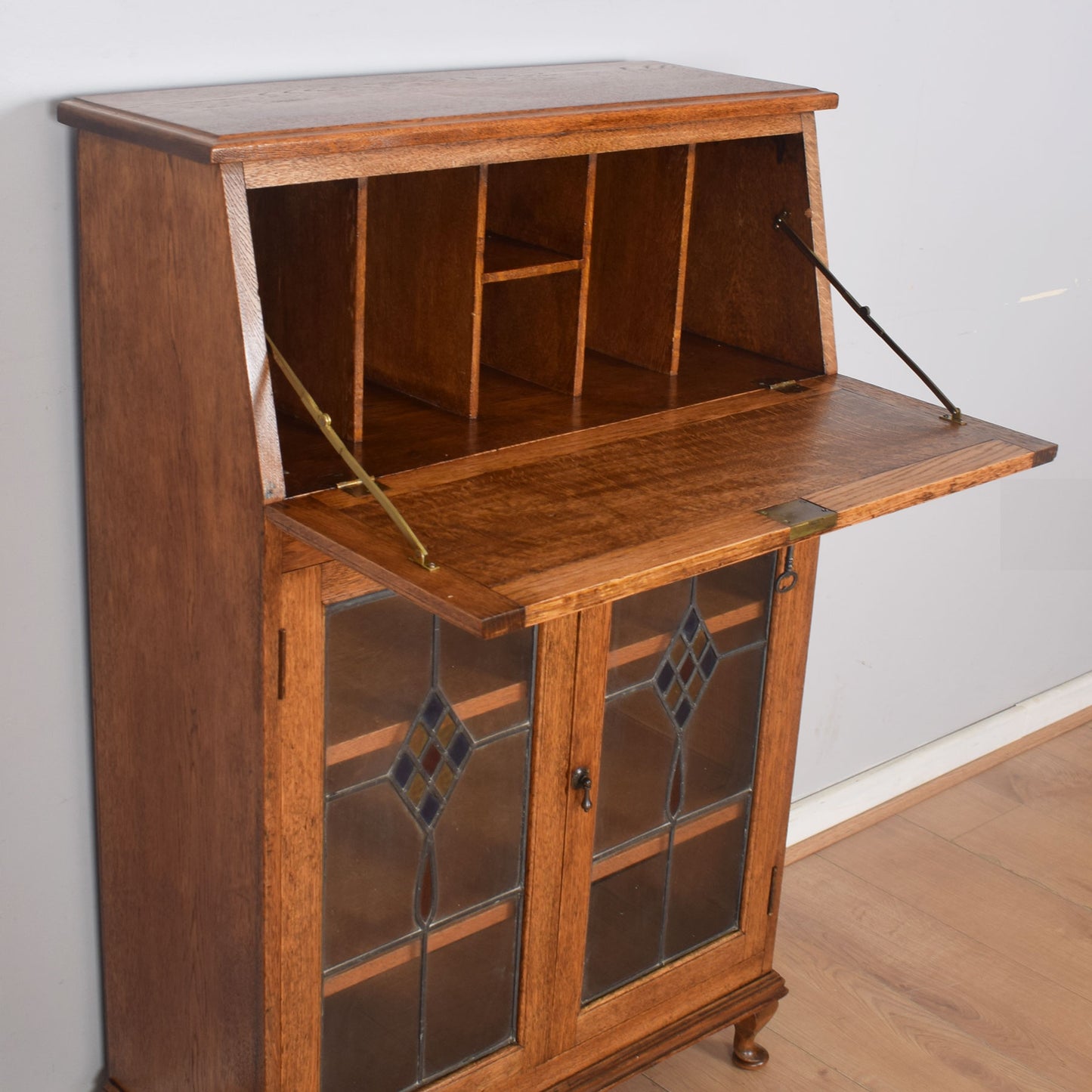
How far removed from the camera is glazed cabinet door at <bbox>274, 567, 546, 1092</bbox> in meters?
1.68

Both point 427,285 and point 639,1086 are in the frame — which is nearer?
point 427,285

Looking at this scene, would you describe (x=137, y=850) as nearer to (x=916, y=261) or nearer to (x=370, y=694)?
(x=370, y=694)

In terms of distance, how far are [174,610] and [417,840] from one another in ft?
1.37

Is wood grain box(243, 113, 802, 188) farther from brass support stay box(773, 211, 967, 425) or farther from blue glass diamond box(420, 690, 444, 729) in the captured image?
blue glass diamond box(420, 690, 444, 729)

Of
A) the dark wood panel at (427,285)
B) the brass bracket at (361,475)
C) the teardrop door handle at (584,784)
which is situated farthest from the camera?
the teardrop door handle at (584,784)

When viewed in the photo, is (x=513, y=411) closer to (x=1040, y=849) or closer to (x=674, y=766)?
(x=674, y=766)

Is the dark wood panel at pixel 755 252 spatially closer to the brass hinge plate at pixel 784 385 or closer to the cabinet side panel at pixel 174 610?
the brass hinge plate at pixel 784 385

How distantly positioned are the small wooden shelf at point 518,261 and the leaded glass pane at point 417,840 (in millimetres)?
415

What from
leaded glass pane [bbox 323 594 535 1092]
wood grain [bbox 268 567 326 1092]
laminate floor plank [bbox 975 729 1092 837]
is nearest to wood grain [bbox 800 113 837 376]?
leaded glass pane [bbox 323 594 535 1092]

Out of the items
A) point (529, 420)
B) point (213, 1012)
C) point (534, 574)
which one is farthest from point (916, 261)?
point (213, 1012)

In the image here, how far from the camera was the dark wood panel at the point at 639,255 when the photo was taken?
6.50 ft

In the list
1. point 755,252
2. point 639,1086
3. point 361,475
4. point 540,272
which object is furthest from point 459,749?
point 639,1086

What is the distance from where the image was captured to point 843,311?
266 centimetres

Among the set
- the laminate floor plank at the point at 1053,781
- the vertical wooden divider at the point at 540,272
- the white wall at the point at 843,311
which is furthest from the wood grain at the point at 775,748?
the laminate floor plank at the point at 1053,781
